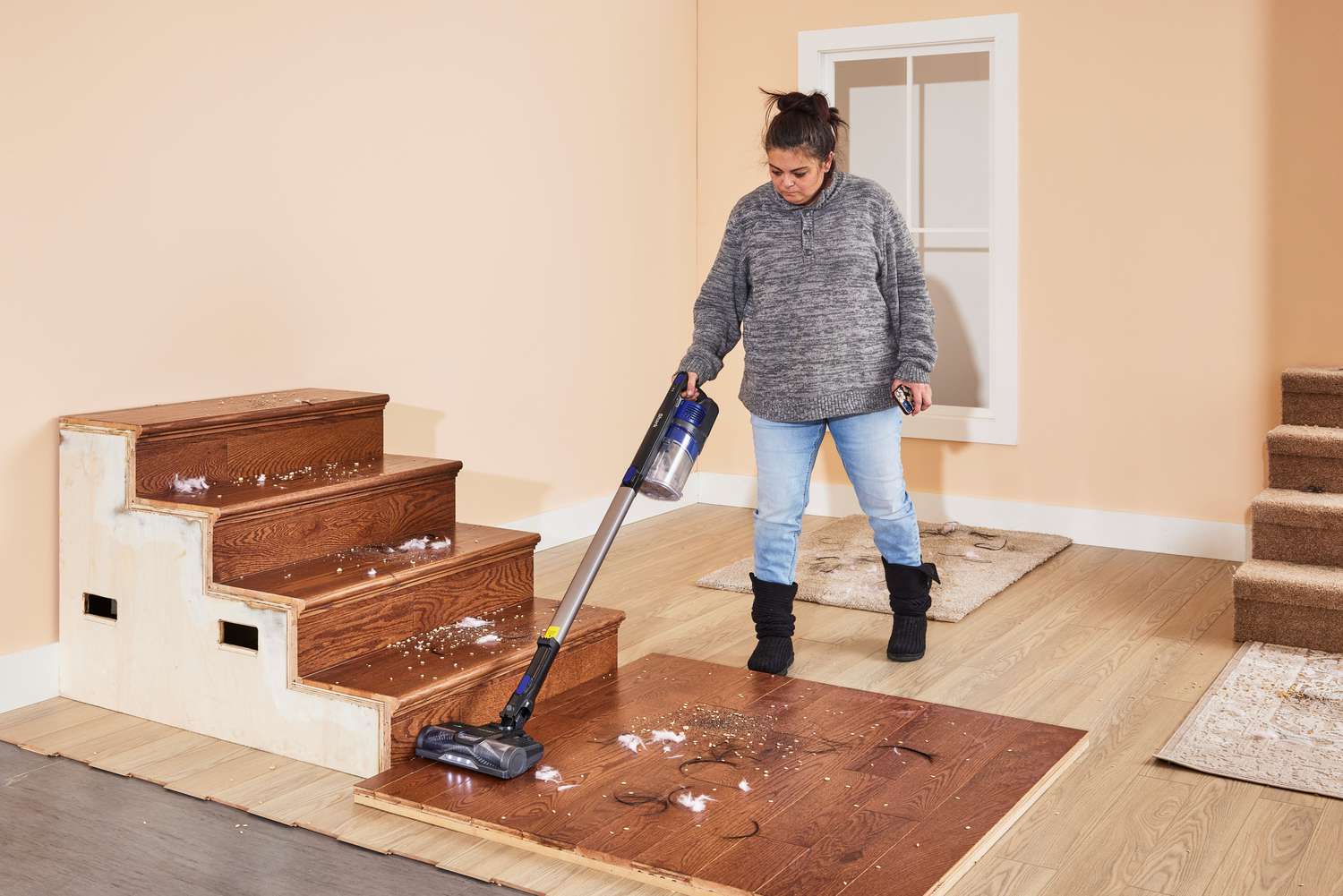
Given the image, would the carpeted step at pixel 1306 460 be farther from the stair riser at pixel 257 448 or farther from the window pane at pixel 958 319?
the stair riser at pixel 257 448

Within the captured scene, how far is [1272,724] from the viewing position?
8.87ft

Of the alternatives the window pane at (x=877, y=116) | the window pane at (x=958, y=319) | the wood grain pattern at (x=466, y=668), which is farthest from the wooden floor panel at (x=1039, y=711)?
the window pane at (x=877, y=116)

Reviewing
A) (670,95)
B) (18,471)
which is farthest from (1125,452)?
(18,471)

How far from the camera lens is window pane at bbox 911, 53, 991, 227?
595 centimetres

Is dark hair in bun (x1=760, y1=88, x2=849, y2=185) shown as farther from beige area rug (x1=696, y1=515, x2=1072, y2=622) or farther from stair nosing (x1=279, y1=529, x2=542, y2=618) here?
beige area rug (x1=696, y1=515, x2=1072, y2=622)

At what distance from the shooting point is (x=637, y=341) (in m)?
4.86

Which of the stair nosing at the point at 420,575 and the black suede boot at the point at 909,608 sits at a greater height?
the stair nosing at the point at 420,575

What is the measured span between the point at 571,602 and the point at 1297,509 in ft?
6.51

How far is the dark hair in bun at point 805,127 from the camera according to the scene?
281cm

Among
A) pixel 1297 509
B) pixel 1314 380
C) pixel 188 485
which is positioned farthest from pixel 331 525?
pixel 1314 380

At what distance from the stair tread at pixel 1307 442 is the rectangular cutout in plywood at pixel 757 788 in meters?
1.46

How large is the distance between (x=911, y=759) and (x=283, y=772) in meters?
1.17

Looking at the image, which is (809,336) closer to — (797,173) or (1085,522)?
(797,173)

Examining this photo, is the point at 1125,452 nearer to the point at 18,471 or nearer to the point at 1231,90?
the point at 1231,90
